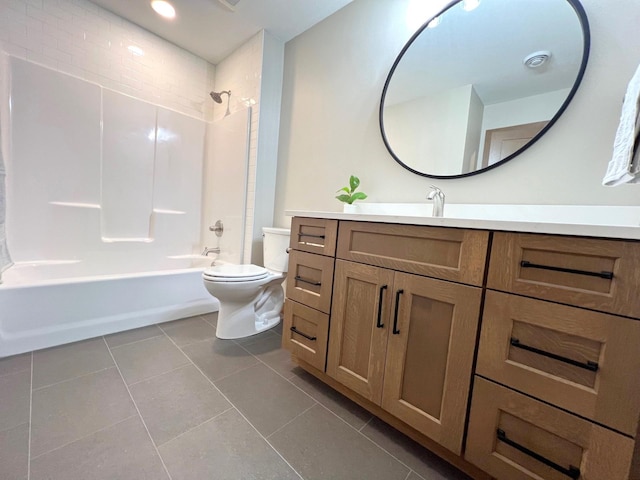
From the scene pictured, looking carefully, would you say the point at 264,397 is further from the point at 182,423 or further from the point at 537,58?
the point at 537,58

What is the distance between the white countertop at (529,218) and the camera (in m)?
0.59

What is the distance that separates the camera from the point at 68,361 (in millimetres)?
1320

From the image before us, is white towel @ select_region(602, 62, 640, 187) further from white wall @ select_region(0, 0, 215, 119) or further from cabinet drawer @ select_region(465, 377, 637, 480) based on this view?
white wall @ select_region(0, 0, 215, 119)

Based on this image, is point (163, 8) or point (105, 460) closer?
point (105, 460)

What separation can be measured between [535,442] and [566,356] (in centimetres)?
24

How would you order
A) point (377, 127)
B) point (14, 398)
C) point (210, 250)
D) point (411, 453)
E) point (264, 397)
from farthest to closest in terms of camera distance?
1. point (210, 250)
2. point (377, 127)
3. point (264, 397)
4. point (14, 398)
5. point (411, 453)

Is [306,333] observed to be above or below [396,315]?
below

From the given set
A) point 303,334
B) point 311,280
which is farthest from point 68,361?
point 311,280

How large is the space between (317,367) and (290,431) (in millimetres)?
266

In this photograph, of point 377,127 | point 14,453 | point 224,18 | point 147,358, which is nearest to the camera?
point 14,453

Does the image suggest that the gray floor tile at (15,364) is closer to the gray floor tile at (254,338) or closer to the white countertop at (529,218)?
the gray floor tile at (254,338)

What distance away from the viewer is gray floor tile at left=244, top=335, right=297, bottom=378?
139cm

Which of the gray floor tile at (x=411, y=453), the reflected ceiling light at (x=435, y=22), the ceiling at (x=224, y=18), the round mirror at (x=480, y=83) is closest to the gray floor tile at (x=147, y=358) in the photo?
the gray floor tile at (x=411, y=453)

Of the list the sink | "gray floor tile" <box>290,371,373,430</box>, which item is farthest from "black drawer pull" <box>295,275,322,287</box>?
"gray floor tile" <box>290,371,373,430</box>
